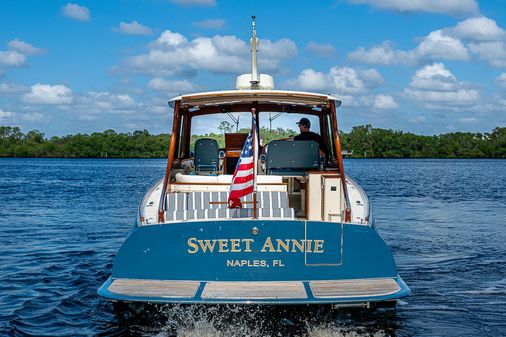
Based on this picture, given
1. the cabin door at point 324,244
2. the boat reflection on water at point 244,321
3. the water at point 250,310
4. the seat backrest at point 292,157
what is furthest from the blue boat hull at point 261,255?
the seat backrest at point 292,157

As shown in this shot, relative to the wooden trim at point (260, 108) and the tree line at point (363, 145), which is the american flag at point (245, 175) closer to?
the wooden trim at point (260, 108)

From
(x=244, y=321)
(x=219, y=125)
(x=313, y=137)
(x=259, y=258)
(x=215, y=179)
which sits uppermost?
(x=219, y=125)

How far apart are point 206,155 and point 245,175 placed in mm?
4166

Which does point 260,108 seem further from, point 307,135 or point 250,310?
point 250,310

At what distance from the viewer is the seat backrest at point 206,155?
12492 millimetres

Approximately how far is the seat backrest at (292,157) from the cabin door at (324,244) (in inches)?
92.9

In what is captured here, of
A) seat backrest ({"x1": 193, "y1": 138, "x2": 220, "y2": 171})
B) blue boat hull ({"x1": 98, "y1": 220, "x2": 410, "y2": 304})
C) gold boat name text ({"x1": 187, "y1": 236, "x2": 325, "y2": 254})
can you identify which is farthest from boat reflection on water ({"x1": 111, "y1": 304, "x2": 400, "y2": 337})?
seat backrest ({"x1": 193, "y1": 138, "x2": 220, "y2": 171})

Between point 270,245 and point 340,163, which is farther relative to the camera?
point 340,163

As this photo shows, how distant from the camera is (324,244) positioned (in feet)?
27.1

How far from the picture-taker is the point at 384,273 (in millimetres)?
8352

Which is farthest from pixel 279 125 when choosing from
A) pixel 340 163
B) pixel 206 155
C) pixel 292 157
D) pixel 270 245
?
pixel 270 245

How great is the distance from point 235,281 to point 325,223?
1337 millimetres

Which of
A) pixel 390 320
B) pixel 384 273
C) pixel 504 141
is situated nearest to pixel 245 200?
pixel 384 273

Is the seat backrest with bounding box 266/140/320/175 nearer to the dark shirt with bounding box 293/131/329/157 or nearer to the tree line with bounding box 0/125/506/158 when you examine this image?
the dark shirt with bounding box 293/131/329/157
